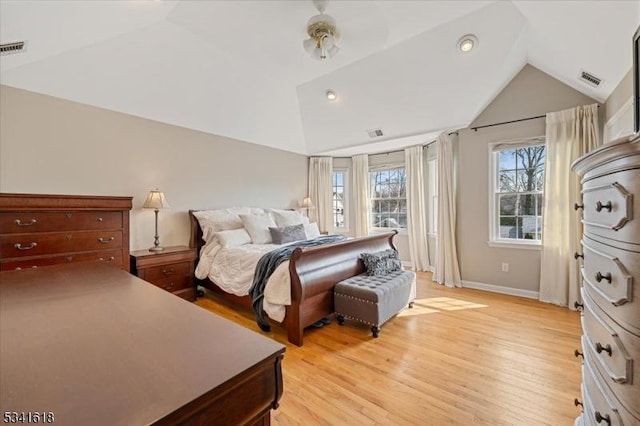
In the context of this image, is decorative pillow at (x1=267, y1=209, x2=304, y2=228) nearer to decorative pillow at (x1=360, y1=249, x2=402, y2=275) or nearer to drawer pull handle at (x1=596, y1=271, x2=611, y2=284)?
decorative pillow at (x1=360, y1=249, x2=402, y2=275)

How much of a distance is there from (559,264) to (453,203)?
143 cm

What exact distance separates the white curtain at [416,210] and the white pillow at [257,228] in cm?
262

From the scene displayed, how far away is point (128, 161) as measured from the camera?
136 inches

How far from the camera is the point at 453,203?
4191 millimetres

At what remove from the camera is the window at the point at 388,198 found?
5.49 metres

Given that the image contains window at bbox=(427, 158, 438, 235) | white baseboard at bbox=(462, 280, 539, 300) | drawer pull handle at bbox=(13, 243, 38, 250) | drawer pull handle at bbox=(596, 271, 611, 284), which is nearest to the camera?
drawer pull handle at bbox=(596, 271, 611, 284)

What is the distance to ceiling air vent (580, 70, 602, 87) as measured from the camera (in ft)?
9.33

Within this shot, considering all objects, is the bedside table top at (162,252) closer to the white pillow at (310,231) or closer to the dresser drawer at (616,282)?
the white pillow at (310,231)

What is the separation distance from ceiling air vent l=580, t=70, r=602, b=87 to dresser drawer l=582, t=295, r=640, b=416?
295 centimetres

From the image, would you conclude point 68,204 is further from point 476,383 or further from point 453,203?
point 453,203

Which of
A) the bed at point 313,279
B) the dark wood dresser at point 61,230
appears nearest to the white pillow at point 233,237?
the bed at point 313,279

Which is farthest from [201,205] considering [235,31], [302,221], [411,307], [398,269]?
[411,307]

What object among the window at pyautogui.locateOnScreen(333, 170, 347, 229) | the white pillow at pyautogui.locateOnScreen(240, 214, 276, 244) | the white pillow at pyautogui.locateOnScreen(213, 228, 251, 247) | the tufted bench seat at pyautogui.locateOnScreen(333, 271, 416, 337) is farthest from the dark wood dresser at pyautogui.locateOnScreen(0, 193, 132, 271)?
the window at pyautogui.locateOnScreen(333, 170, 347, 229)

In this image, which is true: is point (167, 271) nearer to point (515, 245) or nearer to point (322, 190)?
point (322, 190)
